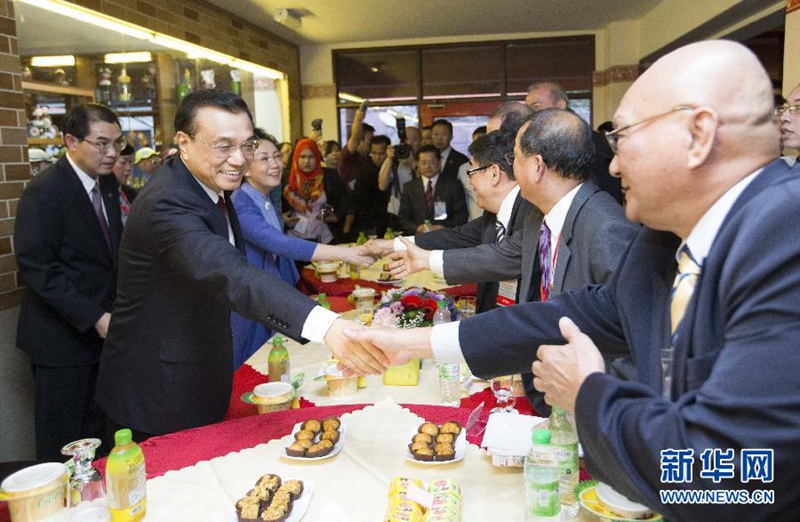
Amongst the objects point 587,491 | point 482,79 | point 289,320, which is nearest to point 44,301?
point 289,320

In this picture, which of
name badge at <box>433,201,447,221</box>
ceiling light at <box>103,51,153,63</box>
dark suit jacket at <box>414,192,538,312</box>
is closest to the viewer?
dark suit jacket at <box>414,192,538,312</box>

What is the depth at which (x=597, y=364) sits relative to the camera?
1.19 m

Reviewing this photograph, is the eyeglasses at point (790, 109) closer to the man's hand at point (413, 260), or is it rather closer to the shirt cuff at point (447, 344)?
the man's hand at point (413, 260)

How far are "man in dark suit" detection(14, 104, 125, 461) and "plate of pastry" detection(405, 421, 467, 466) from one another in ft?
7.04

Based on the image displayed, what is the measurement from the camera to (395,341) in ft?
6.00

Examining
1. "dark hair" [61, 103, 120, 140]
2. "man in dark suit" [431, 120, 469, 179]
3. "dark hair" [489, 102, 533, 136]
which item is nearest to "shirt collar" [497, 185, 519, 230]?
"dark hair" [489, 102, 533, 136]

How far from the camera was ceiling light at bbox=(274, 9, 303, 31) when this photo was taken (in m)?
7.70

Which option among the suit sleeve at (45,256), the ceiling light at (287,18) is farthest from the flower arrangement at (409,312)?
the ceiling light at (287,18)

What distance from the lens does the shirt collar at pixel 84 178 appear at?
3.36m

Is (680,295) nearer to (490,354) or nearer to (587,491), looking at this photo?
(587,491)

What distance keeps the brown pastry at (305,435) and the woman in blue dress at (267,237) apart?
160 cm

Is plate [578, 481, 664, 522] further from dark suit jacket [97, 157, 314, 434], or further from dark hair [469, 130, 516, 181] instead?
dark hair [469, 130, 516, 181]

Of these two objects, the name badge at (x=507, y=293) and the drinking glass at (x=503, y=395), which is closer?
the drinking glass at (x=503, y=395)

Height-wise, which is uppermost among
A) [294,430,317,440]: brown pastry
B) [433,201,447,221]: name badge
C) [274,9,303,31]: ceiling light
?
[274,9,303,31]: ceiling light
